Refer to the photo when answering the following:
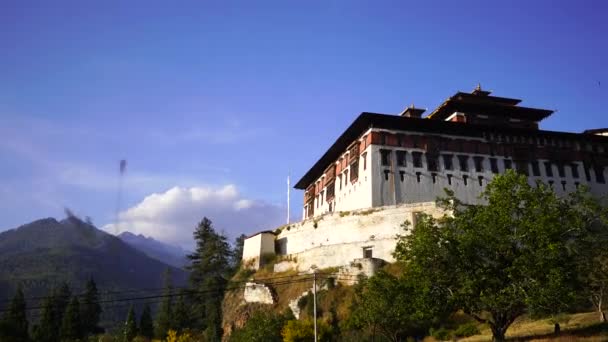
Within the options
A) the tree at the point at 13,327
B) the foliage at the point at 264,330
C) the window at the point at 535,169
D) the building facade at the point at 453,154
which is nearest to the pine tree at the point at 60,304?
the tree at the point at 13,327

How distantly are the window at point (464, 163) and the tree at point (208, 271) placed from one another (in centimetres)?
3574

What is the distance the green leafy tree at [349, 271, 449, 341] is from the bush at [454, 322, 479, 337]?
119 inches

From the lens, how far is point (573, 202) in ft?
105

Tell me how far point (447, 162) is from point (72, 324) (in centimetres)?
5858

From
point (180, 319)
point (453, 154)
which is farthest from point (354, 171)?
point (180, 319)

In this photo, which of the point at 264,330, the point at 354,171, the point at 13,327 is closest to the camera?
the point at 264,330

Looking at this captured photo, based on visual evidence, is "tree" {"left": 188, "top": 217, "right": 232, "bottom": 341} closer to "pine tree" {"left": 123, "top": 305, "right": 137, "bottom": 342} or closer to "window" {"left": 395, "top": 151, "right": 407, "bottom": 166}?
"pine tree" {"left": 123, "top": 305, "right": 137, "bottom": 342}

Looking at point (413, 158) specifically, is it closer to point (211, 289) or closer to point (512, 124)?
point (512, 124)

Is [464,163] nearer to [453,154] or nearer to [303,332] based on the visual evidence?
[453,154]

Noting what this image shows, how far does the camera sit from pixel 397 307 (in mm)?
33562

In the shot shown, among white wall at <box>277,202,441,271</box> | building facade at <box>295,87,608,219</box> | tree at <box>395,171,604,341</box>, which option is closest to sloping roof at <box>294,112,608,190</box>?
building facade at <box>295,87,608,219</box>

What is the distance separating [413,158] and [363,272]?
741 inches

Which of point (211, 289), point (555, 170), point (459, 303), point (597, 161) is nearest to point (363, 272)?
point (459, 303)

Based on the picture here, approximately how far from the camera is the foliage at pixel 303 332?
42906 millimetres
